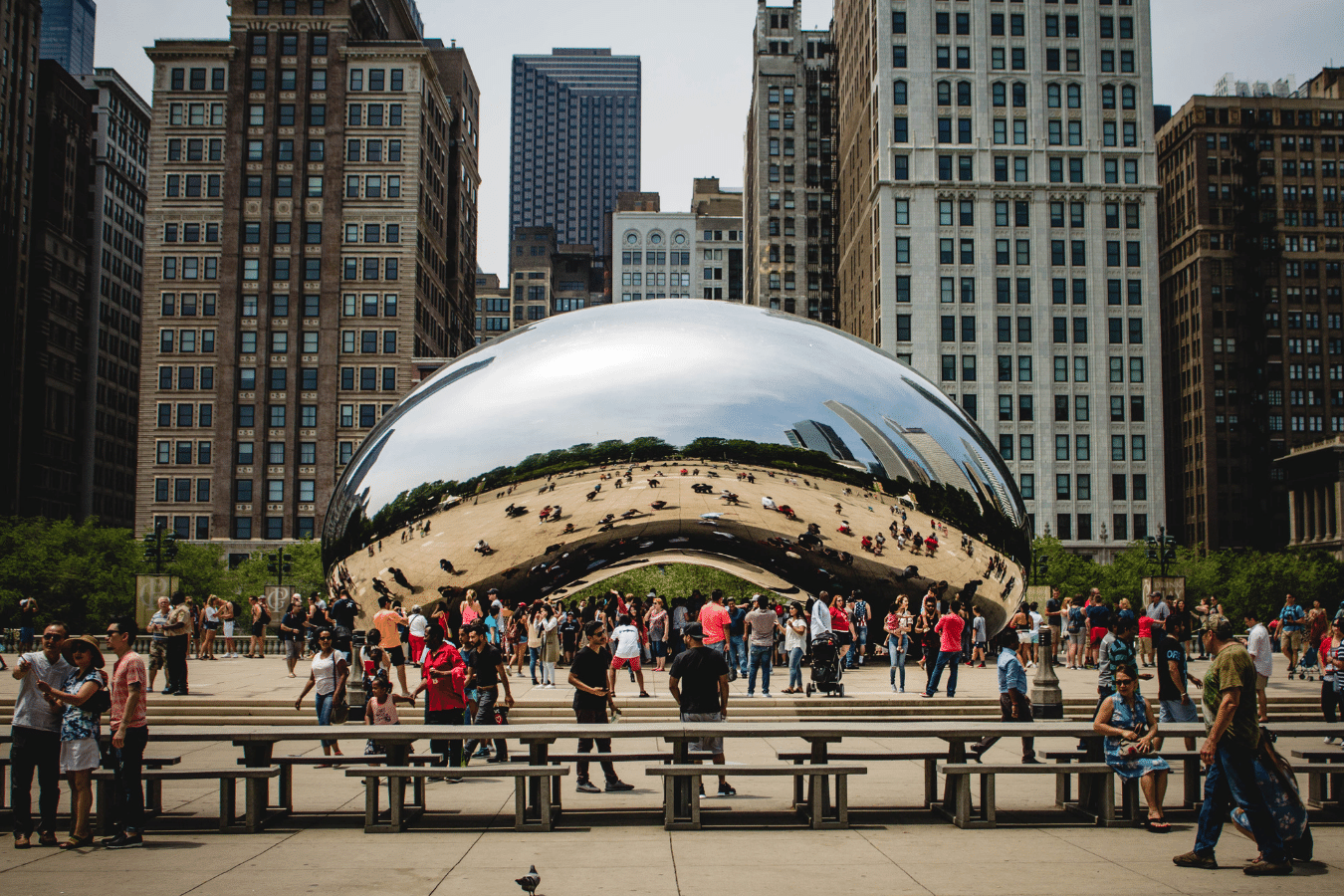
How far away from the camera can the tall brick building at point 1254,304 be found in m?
99.1

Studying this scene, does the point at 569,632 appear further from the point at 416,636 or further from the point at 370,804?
the point at 370,804

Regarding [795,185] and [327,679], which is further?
[795,185]

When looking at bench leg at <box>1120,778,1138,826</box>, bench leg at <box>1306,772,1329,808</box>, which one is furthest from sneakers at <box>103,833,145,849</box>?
bench leg at <box>1306,772,1329,808</box>

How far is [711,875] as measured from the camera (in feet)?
21.7

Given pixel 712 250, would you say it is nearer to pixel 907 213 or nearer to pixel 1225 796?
pixel 907 213

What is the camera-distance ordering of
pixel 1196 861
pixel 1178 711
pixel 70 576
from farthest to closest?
pixel 70 576 < pixel 1178 711 < pixel 1196 861

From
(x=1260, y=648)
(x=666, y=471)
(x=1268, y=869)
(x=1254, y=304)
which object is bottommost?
(x=1268, y=869)

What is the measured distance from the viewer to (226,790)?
8.12 m

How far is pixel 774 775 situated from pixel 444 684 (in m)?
3.69

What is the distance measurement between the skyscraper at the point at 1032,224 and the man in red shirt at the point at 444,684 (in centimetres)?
6640

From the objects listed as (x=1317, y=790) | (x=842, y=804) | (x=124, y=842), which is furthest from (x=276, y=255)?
(x=1317, y=790)

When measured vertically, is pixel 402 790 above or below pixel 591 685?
below

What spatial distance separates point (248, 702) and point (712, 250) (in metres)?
134

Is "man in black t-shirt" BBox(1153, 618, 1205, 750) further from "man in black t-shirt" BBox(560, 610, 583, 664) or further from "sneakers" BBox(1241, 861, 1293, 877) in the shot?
"man in black t-shirt" BBox(560, 610, 583, 664)
